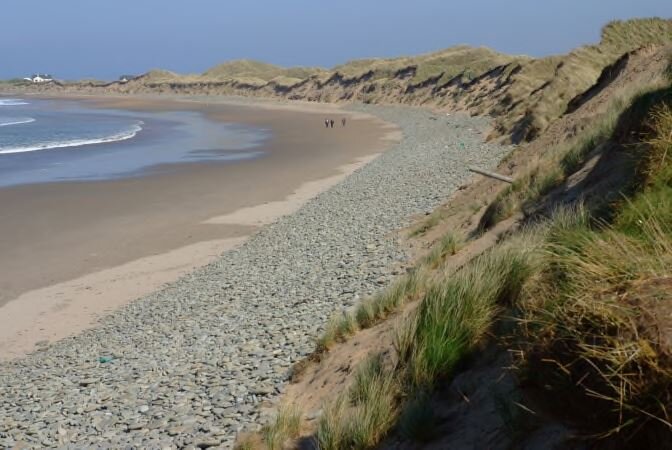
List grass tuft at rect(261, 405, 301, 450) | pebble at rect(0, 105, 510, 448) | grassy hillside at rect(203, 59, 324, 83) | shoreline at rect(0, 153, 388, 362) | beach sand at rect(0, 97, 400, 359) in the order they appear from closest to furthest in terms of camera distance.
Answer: grass tuft at rect(261, 405, 301, 450), pebble at rect(0, 105, 510, 448), shoreline at rect(0, 153, 388, 362), beach sand at rect(0, 97, 400, 359), grassy hillside at rect(203, 59, 324, 83)

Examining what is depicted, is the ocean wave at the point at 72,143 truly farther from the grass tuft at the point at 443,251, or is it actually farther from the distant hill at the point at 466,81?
the grass tuft at the point at 443,251

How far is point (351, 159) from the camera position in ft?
99.5

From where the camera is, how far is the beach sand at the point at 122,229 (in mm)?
12523

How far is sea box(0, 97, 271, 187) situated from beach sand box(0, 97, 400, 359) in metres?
1.91

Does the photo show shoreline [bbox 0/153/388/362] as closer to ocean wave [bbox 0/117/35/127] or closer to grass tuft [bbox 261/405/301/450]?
grass tuft [bbox 261/405/301/450]

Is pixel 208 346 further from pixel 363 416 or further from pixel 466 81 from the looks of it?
pixel 466 81

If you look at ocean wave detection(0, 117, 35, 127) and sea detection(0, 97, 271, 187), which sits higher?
ocean wave detection(0, 117, 35, 127)

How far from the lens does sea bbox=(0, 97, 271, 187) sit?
28062 millimetres

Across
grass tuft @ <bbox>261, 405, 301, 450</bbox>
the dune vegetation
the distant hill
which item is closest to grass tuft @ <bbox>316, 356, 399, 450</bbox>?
the dune vegetation

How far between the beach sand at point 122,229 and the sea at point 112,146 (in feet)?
6.25

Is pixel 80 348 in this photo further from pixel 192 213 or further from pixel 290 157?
pixel 290 157

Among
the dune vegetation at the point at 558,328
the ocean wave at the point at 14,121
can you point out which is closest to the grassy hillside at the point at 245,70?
the ocean wave at the point at 14,121

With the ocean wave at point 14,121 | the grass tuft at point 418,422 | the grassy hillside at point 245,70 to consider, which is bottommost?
the ocean wave at point 14,121

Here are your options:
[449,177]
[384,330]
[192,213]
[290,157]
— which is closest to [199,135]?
[290,157]
